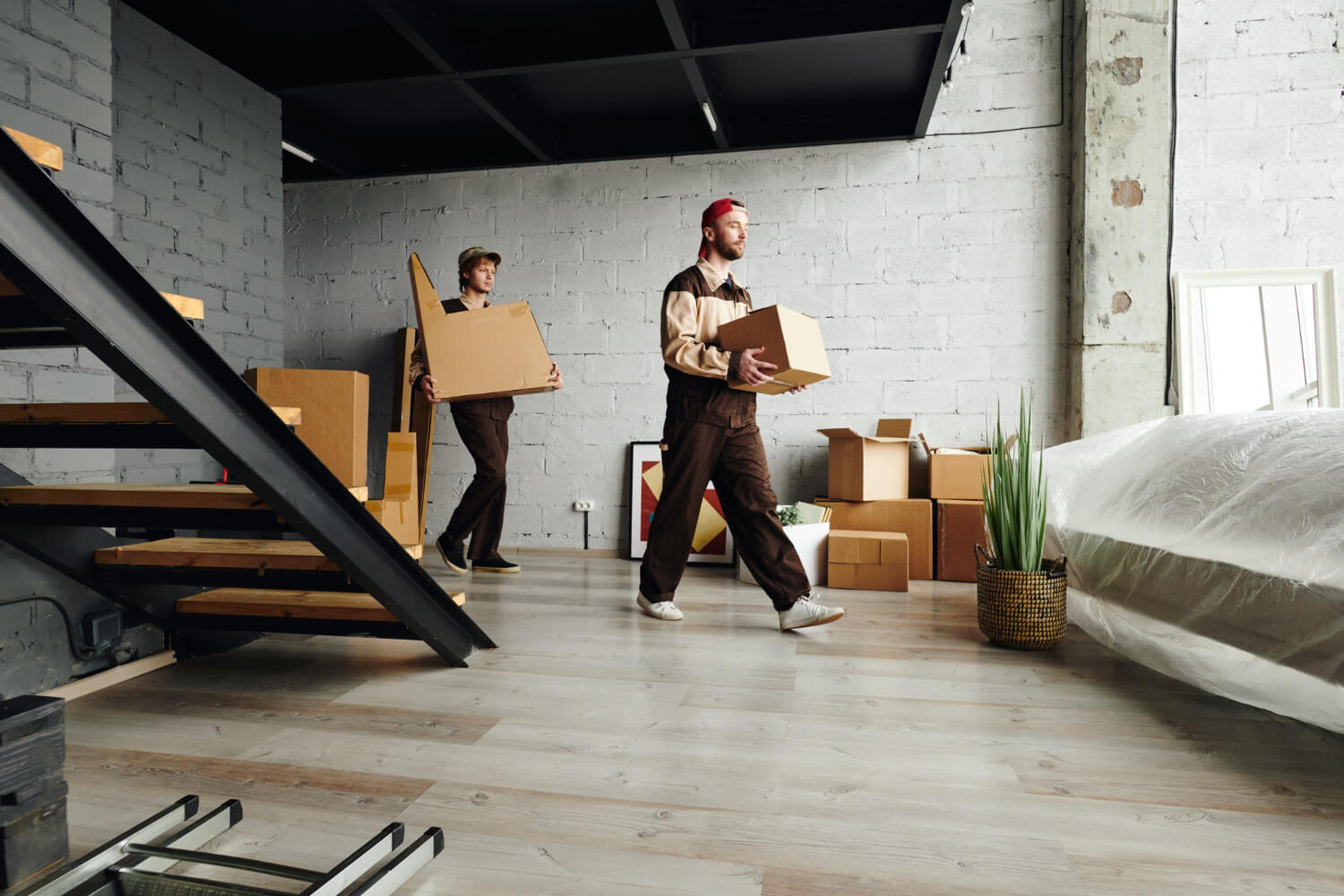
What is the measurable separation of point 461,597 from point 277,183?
285 centimetres

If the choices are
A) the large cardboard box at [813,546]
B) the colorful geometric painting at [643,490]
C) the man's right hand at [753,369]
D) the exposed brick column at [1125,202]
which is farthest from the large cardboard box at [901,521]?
the man's right hand at [753,369]

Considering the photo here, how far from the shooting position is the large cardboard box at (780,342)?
7.55 feet

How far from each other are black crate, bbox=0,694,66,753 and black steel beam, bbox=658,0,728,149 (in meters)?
2.81

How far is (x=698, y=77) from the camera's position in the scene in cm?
339

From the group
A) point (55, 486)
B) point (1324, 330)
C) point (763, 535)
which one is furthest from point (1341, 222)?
point (55, 486)

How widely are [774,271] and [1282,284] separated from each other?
237 centimetres

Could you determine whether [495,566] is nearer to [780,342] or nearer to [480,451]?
[480,451]

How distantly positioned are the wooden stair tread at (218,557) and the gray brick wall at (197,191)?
1.53 m

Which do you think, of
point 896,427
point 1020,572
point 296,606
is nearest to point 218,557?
point 296,606

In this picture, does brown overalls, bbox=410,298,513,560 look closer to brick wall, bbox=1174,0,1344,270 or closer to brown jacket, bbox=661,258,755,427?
brown jacket, bbox=661,258,755,427

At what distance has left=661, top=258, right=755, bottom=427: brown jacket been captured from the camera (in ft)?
8.17

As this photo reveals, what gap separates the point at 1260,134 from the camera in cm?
360

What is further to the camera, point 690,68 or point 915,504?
point 915,504

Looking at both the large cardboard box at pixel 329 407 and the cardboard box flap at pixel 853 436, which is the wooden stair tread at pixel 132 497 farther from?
the cardboard box flap at pixel 853 436
